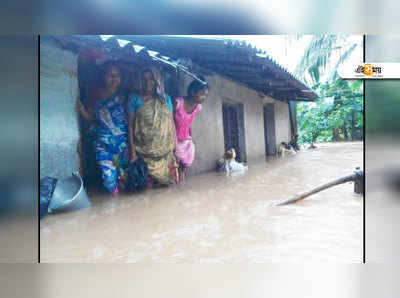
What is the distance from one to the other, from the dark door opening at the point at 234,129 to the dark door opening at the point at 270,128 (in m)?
0.23

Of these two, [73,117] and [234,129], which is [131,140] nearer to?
[73,117]

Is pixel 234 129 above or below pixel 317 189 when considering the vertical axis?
above

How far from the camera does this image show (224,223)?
2941 millimetres

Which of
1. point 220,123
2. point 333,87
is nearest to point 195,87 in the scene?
point 220,123

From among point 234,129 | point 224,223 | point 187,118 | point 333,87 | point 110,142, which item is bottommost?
point 224,223

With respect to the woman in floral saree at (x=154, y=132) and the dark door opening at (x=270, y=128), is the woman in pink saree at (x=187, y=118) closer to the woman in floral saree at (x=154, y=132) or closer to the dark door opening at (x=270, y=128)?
the woman in floral saree at (x=154, y=132)

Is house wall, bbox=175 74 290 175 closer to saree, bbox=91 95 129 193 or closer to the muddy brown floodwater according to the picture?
the muddy brown floodwater

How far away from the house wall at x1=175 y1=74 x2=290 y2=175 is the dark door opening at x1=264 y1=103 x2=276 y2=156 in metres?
0.03

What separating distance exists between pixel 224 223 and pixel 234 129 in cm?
90

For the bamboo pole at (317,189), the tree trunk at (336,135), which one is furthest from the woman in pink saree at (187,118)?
the tree trunk at (336,135)

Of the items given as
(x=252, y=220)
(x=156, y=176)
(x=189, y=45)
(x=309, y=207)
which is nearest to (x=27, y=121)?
(x=156, y=176)

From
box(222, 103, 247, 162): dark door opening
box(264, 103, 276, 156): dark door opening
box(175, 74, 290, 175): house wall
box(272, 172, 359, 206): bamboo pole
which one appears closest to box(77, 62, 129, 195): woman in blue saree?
box(175, 74, 290, 175): house wall

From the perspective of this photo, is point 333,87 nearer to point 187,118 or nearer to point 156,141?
point 187,118

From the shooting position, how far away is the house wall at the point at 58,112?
2.94 m
